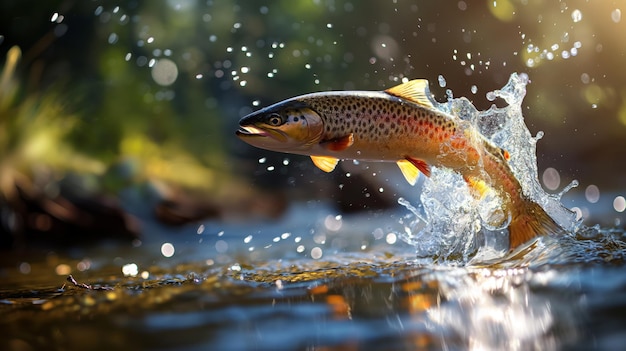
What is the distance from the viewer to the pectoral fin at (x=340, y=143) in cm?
276

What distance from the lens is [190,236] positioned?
7090 mm

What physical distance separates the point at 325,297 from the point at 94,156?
683 cm

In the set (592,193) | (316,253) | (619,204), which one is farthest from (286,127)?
(592,193)


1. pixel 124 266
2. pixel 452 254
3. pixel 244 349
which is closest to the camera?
pixel 244 349

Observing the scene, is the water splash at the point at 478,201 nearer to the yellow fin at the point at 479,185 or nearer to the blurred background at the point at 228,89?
the yellow fin at the point at 479,185

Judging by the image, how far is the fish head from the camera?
275cm

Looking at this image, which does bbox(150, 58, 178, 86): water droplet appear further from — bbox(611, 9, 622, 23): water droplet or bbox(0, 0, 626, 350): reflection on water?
bbox(611, 9, 622, 23): water droplet

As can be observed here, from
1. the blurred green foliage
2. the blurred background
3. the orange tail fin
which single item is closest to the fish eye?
the orange tail fin

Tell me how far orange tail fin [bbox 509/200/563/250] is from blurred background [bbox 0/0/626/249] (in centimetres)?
264

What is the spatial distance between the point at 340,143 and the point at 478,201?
0.95 metres

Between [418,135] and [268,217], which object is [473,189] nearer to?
[418,135]

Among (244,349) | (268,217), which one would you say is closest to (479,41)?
(268,217)

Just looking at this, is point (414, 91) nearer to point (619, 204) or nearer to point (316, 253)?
point (316, 253)

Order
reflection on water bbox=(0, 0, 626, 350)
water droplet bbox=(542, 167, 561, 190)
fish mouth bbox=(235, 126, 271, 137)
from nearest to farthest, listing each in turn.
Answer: reflection on water bbox=(0, 0, 626, 350) < fish mouth bbox=(235, 126, 271, 137) < water droplet bbox=(542, 167, 561, 190)
